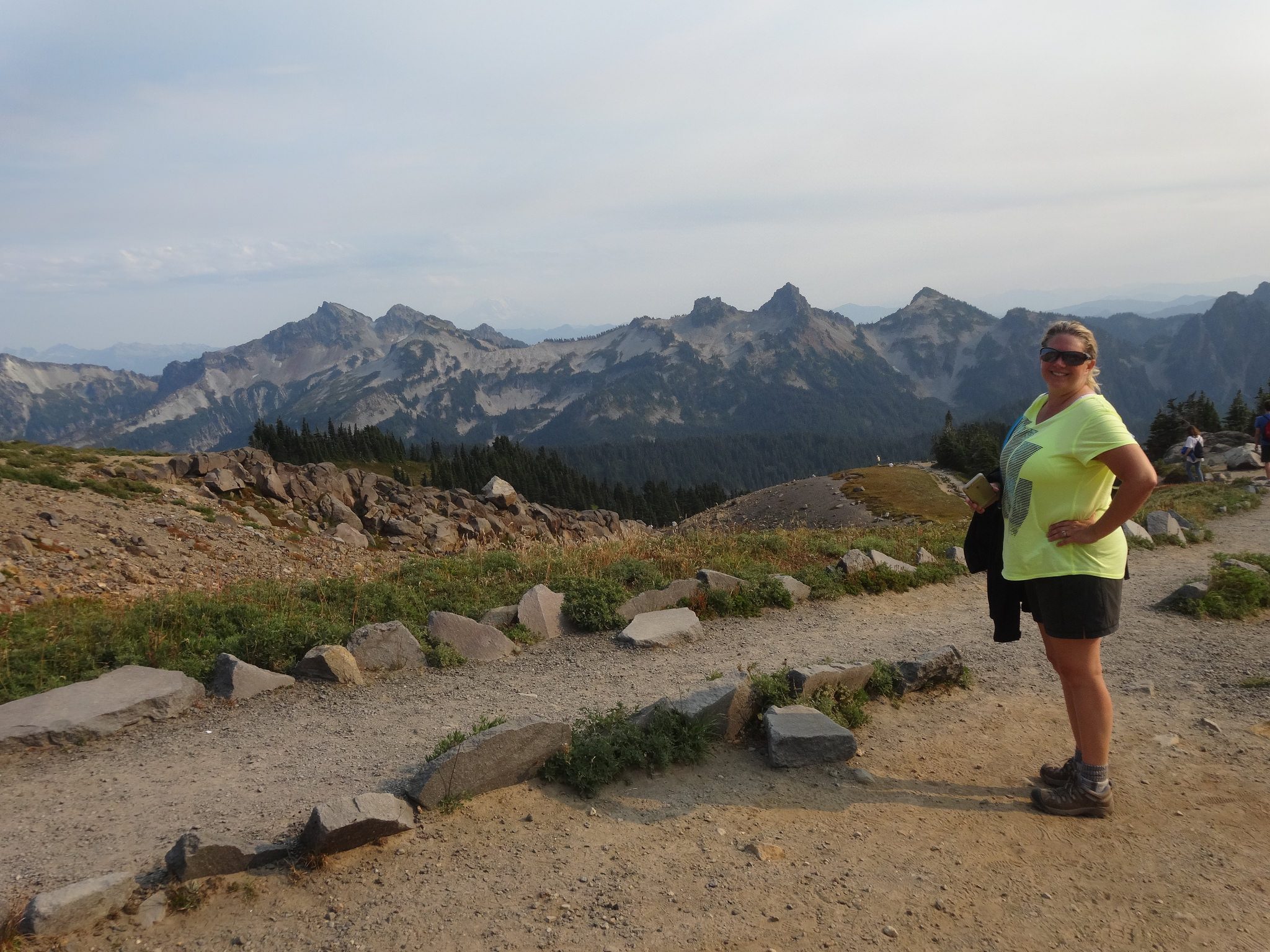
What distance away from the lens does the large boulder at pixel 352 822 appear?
5.49 m

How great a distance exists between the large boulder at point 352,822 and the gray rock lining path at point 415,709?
63 centimetres

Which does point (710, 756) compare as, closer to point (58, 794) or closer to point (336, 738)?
point (336, 738)

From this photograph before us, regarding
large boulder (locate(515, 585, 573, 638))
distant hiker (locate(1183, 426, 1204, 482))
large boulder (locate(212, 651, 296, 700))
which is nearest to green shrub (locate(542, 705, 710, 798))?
large boulder (locate(515, 585, 573, 638))

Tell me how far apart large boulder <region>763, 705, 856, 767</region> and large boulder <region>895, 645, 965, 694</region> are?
185cm

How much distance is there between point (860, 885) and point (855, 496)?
61760 millimetres

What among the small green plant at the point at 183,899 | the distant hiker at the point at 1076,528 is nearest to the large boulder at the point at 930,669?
the distant hiker at the point at 1076,528

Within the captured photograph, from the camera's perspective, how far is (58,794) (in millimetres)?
6625

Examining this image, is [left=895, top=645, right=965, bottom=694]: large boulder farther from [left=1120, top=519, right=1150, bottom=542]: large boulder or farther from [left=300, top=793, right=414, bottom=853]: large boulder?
[left=1120, top=519, right=1150, bottom=542]: large boulder

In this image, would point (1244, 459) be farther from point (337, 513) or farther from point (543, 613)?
point (337, 513)

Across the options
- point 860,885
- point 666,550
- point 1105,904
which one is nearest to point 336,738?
point 860,885

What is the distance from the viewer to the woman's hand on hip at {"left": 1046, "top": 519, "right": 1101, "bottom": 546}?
5.54 m

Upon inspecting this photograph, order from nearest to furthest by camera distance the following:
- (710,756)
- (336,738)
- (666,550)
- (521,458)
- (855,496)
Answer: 1. (710,756)
2. (336,738)
3. (666,550)
4. (855,496)
5. (521,458)

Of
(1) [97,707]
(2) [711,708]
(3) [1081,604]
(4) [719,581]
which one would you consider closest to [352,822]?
(2) [711,708]

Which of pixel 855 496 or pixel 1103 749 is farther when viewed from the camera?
pixel 855 496
